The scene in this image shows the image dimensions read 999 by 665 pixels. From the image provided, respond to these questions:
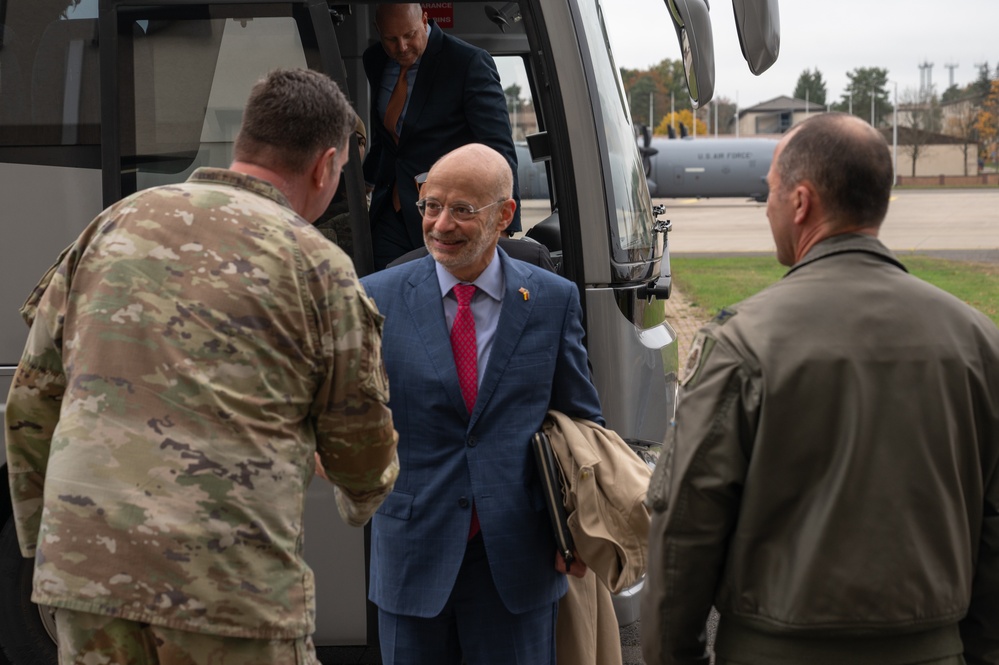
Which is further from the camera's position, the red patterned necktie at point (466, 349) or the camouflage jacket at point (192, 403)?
the red patterned necktie at point (466, 349)

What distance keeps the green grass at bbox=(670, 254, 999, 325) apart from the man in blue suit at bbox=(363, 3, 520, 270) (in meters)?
10.1

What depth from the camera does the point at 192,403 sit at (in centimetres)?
211

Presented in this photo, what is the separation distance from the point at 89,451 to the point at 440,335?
1.12m

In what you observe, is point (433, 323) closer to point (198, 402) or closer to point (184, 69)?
point (198, 402)

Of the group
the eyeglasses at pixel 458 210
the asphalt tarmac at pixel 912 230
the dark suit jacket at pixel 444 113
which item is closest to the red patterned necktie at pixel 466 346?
the eyeglasses at pixel 458 210

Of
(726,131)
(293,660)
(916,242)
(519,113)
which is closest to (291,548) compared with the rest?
(293,660)

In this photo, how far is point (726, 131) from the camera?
133125 millimetres

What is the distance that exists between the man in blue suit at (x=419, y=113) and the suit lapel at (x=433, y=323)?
4.98ft

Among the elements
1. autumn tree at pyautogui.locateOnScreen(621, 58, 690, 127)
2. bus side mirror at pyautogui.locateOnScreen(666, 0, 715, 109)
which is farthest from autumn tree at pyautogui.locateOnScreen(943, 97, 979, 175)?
bus side mirror at pyautogui.locateOnScreen(666, 0, 715, 109)

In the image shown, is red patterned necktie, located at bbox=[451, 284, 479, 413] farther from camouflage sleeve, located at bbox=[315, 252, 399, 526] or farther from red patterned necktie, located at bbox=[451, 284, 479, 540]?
camouflage sleeve, located at bbox=[315, 252, 399, 526]

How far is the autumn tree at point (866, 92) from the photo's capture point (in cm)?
12331

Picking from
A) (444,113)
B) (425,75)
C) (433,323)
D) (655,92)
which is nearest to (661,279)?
(444,113)

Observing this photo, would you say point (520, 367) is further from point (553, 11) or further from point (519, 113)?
point (519, 113)

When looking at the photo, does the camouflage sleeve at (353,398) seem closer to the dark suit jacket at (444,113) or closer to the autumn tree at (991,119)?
the dark suit jacket at (444,113)
